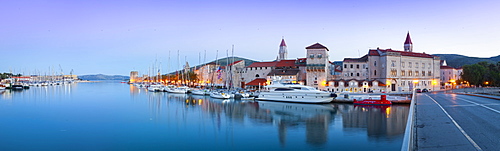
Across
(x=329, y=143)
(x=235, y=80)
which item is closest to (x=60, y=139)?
(x=329, y=143)

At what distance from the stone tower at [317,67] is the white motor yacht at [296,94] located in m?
13.3

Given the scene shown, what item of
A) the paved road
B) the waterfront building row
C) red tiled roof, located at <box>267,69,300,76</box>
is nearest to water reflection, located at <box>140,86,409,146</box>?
the paved road

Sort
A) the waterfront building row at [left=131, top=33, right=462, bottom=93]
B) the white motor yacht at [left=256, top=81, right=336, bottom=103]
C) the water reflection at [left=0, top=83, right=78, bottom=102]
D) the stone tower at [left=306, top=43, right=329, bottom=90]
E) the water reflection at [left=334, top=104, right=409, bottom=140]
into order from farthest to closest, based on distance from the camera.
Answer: the stone tower at [left=306, top=43, right=329, bottom=90] → the waterfront building row at [left=131, top=33, right=462, bottom=93] → the water reflection at [left=0, top=83, right=78, bottom=102] → the white motor yacht at [left=256, top=81, right=336, bottom=103] → the water reflection at [left=334, top=104, right=409, bottom=140]

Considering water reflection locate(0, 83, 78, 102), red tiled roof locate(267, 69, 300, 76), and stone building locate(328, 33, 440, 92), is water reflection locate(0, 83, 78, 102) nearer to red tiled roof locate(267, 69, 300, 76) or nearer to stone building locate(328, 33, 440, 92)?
red tiled roof locate(267, 69, 300, 76)

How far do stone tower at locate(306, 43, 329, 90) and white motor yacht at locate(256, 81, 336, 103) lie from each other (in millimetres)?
13282

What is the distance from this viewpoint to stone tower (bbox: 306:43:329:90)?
185ft

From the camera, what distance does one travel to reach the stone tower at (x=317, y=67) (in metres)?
56.4

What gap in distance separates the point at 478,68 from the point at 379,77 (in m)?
22.9

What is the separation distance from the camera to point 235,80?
7769 cm

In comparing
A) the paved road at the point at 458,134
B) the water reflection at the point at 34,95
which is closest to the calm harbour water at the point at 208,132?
the paved road at the point at 458,134

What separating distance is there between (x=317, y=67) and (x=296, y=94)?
16.5 meters

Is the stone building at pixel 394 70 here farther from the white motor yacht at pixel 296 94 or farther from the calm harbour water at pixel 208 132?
the calm harbour water at pixel 208 132

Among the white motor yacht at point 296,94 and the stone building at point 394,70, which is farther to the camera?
the stone building at point 394,70

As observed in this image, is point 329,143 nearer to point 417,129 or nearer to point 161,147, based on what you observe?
point 417,129
